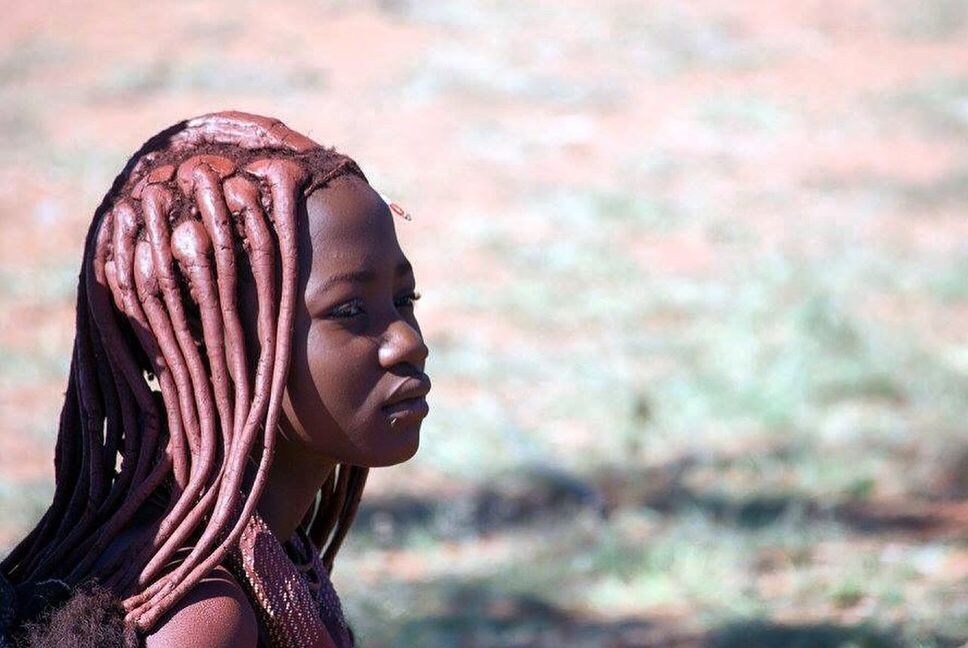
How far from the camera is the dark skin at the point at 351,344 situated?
2607 millimetres

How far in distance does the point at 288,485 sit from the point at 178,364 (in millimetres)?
332

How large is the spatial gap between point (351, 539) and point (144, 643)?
13.8ft

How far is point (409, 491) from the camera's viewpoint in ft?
24.0

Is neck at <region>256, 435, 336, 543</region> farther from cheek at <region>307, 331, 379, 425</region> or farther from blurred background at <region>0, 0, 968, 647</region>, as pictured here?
blurred background at <region>0, 0, 968, 647</region>

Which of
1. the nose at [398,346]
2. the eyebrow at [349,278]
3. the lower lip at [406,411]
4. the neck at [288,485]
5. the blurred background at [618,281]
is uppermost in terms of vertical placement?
the blurred background at [618,281]

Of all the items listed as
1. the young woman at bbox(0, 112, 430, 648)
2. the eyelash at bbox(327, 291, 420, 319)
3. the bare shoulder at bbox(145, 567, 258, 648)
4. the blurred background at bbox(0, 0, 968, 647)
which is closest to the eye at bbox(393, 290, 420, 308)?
the young woman at bbox(0, 112, 430, 648)

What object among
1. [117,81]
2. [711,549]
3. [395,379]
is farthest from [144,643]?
[117,81]

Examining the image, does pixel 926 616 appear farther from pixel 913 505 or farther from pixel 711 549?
pixel 913 505

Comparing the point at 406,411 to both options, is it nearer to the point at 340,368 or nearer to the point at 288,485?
the point at 340,368

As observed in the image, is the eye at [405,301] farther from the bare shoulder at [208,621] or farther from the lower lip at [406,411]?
the bare shoulder at [208,621]

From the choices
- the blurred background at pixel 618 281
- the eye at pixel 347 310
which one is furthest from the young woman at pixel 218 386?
the blurred background at pixel 618 281

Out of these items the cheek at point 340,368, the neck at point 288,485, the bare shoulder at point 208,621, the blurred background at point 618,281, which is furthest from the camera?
the blurred background at point 618,281

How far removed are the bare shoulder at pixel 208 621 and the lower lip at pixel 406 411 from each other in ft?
1.26

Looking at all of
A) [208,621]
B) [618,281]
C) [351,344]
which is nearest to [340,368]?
[351,344]
